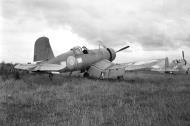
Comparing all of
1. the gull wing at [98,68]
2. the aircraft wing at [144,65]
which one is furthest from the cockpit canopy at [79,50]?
the aircraft wing at [144,65]

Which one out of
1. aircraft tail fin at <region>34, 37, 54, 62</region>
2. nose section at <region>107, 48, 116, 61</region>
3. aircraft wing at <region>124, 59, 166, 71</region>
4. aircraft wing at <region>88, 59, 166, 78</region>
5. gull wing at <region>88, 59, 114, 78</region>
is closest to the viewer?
aircraft wing at <region>124, 59, 166, 71</region>

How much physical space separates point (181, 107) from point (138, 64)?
841 cm

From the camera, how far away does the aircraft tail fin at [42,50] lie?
14328mm

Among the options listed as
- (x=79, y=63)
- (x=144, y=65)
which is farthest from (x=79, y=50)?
(x=144, y=65)

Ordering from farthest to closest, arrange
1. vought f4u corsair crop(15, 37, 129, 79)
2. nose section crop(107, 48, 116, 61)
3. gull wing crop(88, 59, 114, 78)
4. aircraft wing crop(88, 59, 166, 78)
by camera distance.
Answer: nose section crop(107, 48, 116, 61) → gull wing crop(88, 59, 114, 78) → aircraft wing crop(88, 59, 166, 78) → vought f4u corsair crop(15, 37, 129, 79)

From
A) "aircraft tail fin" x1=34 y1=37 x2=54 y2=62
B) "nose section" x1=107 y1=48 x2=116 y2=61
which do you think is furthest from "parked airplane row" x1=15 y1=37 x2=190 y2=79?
"nose section" x1=107 y1=48 x2=116 y2=61

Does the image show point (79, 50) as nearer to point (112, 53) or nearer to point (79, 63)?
point (79, 63)

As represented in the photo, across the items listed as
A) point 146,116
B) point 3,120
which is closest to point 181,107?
point 146,116

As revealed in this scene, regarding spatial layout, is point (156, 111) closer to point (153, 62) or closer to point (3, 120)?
point (3, 120)

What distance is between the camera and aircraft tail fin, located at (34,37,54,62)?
47.0 feet

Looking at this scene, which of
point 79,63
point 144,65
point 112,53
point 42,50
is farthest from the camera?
point 112,53

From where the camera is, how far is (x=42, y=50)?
47.1 feet

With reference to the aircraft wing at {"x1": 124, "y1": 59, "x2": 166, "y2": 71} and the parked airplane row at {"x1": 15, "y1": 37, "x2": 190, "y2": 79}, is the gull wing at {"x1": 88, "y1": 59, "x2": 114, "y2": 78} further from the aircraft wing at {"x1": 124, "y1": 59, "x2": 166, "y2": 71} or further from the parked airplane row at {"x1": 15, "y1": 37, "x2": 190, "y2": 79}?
the aircraft wing at {"x1": 124, "y1": 59, "x2": 166, "y2": 71}

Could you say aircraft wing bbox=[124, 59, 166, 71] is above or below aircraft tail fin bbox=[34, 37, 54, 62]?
below
